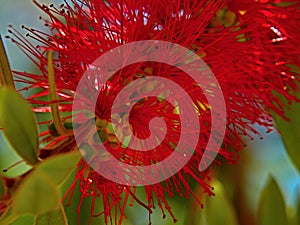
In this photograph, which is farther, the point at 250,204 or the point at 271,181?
the point at 250,204

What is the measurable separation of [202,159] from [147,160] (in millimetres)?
128

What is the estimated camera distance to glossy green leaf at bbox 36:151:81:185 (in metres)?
0.89

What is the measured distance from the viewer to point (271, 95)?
1650 millimetres

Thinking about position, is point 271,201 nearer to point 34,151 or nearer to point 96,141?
point 96,141

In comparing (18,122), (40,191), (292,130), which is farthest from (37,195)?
(292,130)

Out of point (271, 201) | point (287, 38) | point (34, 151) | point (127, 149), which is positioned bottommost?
point (271, 201)

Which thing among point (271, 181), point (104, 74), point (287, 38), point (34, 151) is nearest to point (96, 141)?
point (104, 74)

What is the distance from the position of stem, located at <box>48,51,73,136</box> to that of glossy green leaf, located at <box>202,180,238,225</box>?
44 centimetres

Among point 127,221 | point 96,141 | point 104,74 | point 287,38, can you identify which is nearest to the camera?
point 96,141

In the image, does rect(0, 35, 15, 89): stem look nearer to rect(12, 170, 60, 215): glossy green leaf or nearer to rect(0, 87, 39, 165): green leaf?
rect(0, 87, 39, 165): green leaf

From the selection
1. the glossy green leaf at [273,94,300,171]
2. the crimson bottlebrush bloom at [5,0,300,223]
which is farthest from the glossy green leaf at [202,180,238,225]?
the glossy green leaf at [273,94,300,171]

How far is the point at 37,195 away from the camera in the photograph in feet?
2.74

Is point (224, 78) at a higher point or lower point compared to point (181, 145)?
higher

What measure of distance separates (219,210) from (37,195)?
2.33 feet
